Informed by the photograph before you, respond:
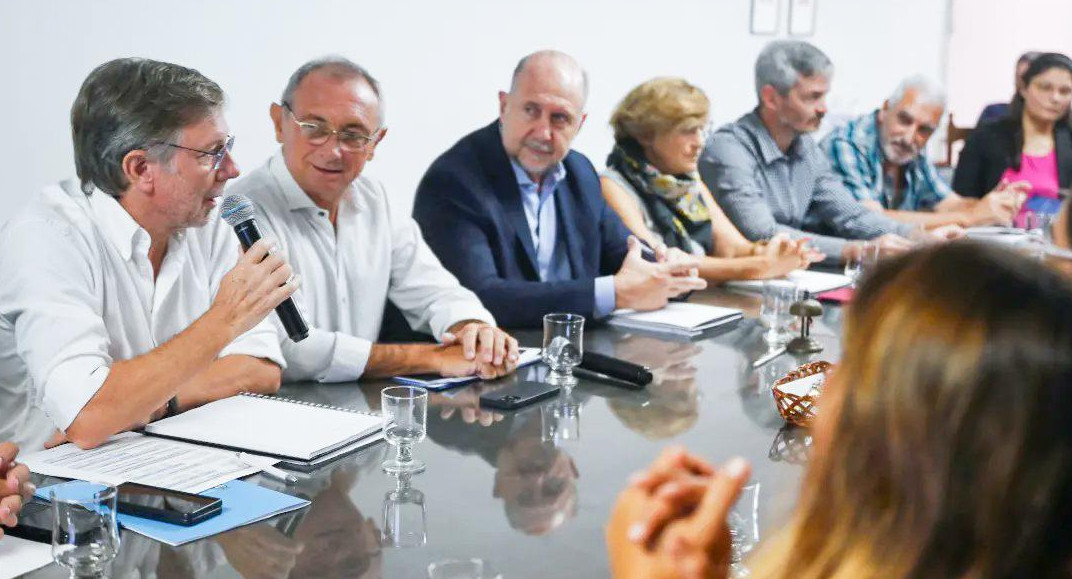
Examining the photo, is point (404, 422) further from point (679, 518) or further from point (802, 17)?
point (802, 17)

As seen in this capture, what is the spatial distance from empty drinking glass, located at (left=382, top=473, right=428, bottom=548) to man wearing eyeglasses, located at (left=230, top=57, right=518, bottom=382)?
71 cm

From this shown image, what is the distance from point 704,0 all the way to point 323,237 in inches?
141

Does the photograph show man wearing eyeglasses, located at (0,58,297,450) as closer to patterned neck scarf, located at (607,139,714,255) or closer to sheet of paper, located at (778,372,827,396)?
sheet of paper, located at (778,372,827,396)

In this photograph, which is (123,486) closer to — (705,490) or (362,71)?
(705,490)

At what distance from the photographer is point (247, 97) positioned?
3.81 metres

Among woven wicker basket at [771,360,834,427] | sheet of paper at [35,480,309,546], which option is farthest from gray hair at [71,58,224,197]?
woven wicker basket at [771,360,834,427]

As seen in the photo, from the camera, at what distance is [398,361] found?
236 centimetres

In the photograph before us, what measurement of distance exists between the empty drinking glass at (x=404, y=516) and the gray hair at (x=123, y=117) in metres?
0.82

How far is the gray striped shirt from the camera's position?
4.03 metres

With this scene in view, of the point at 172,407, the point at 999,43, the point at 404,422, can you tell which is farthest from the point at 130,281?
the point at 999,43

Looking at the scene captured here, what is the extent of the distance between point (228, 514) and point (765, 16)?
5.16 metres

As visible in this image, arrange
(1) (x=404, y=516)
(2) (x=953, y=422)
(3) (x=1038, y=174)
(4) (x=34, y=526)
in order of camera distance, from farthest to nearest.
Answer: (3) (x=1038, y=174), (1) (x=404, y=516), (4) (x=34, y=526), (2) (x=953, y=422)

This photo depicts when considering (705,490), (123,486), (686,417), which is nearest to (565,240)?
(686,417)

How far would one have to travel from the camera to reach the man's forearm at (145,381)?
5.85ft
